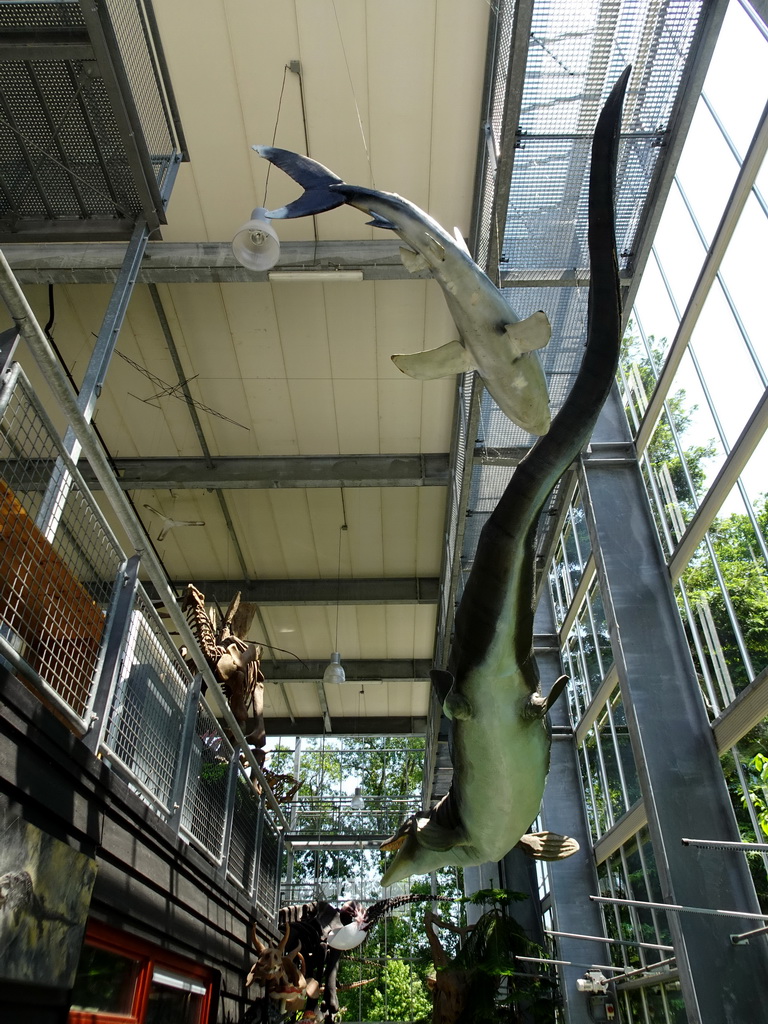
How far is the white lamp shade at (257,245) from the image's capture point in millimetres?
5336

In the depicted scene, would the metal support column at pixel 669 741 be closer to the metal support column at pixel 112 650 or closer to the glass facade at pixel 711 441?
the glass facade at pixel 711 441

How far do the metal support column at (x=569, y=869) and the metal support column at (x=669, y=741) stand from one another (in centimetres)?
327

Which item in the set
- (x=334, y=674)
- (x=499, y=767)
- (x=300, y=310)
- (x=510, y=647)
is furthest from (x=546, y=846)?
(x=334, y=674)

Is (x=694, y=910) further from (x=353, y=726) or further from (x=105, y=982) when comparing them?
(x=353, y=726)

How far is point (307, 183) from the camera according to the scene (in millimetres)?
2957

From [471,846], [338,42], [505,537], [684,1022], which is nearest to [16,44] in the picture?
[338,42]

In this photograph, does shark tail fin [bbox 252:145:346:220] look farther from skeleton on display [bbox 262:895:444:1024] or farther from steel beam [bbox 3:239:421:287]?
skeleton on display [bbox 262:895:444:1024]

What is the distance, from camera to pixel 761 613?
19.3 feet

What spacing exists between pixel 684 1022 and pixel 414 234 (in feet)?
25.6

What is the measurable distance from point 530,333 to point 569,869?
9.59m

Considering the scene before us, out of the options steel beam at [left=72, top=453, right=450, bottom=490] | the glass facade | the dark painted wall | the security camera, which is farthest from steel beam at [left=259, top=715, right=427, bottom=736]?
the dark painted wall

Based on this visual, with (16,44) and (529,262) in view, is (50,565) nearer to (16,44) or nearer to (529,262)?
(16,44)

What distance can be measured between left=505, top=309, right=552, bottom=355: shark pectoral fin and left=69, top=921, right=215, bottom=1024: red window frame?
3.25 metres

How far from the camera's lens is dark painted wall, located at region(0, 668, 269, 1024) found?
2568 millimetres
